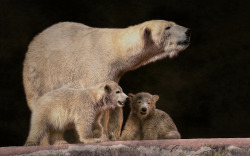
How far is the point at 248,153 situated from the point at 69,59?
2.73m

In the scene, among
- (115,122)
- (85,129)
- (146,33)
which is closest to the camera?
(85,129)

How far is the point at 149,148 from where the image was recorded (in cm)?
551

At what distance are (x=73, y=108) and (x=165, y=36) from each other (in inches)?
60.2

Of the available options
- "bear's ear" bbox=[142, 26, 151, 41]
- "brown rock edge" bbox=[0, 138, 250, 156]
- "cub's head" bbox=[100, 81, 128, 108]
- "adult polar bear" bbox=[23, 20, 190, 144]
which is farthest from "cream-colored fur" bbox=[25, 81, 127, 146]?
"bear's ear" bbox=[142, 26, 151, 41]

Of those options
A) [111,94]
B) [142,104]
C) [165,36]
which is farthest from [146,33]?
[111,94]

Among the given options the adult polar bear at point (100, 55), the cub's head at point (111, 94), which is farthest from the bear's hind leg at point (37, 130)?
the adult polar bear at point (100, 55)

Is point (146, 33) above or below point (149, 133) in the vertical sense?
above

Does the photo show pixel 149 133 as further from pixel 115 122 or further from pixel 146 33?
pixel 146 33

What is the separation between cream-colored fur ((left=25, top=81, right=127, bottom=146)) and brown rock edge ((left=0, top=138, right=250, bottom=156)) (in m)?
0.47

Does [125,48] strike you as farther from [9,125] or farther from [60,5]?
[9,125]

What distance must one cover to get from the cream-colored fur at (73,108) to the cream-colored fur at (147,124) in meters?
0.59

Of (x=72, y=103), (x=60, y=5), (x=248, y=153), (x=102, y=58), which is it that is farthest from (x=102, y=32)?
(x=248, y=153)

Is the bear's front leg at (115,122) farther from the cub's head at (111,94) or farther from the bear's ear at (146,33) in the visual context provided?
the bear's ear at (146,33)

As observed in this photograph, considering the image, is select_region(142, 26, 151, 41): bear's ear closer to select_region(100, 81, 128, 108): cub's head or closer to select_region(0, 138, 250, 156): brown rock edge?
select_region(100, 81, 128, 108): cub's head
